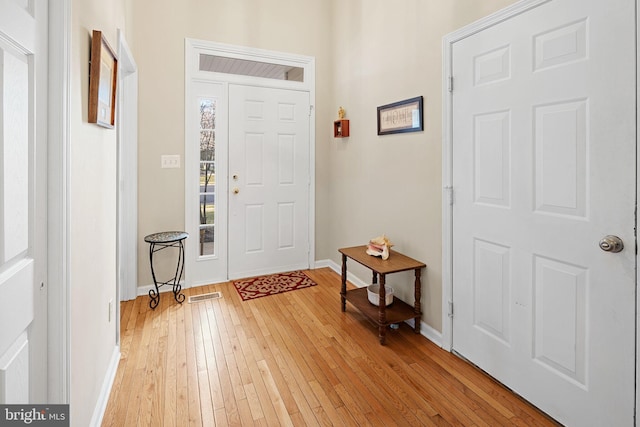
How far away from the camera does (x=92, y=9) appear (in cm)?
161

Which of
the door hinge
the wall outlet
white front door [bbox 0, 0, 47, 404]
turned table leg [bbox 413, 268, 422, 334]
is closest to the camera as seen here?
white front door [bbox 0, 0, 47, 404]

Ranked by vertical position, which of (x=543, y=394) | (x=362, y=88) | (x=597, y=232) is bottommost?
(x=543, y=394)

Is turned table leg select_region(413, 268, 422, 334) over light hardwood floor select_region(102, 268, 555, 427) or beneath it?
over

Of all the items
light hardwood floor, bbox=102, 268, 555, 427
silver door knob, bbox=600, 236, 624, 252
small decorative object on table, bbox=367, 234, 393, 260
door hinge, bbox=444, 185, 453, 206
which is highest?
door hinge, bbox=444, 185, 453, 206

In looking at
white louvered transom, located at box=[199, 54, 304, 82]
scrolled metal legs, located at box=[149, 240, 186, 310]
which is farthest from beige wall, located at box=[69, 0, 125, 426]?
white louvered transom, located at box=[199, 54, 304, 82]

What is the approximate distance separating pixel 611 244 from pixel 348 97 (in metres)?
2.76

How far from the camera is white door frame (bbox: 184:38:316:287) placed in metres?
3.35

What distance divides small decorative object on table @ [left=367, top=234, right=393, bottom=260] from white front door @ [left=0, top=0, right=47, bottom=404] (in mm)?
2087

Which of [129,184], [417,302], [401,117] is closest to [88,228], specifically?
[129,184]

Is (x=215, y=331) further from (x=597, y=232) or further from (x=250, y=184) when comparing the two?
(x=597, y=232)

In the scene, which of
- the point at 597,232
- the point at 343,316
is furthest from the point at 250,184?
the point at 597,232

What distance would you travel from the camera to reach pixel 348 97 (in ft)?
11.9

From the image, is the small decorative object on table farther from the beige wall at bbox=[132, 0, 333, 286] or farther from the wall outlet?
the wall outlet

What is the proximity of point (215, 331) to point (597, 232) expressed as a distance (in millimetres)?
2414
